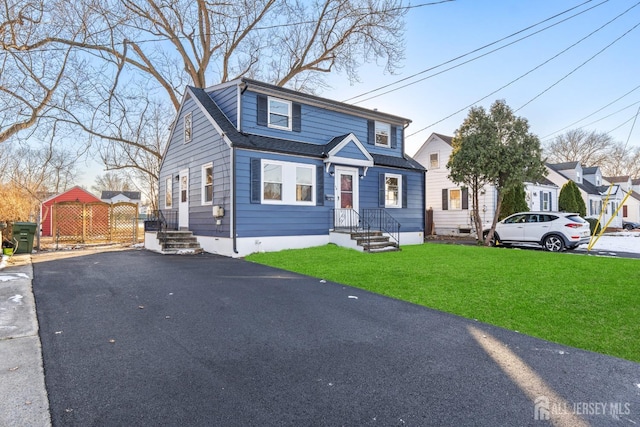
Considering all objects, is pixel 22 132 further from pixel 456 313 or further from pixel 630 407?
pixel 630 407

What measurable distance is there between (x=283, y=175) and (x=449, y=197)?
13449 mm

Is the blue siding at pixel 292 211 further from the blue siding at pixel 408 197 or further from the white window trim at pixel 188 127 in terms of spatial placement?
the white window trim at pixel 188 127

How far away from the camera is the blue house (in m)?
11.2

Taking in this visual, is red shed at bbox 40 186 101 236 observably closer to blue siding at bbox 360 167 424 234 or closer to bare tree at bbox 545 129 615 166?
blue siding at bbox 360 167 424 234

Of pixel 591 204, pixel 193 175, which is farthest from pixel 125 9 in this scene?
pixel 591 204

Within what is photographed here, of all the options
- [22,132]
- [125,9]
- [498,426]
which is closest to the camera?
[498,426]

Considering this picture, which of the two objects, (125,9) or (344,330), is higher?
(125,9)

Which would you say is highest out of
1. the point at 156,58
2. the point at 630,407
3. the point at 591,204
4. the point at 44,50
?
the point at 156,58

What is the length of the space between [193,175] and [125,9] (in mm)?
9911

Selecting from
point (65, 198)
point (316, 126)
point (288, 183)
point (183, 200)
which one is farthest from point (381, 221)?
point (65, 198)

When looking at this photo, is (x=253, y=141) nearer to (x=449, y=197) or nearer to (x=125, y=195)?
(x=449, y=197)

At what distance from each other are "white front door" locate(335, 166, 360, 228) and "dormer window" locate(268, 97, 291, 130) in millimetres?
2529

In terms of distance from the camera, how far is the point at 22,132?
15234 mm

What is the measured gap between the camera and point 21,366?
3035mm
